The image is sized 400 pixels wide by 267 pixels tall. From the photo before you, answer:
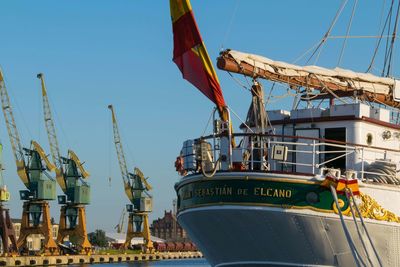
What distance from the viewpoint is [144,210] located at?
156500 millimetres

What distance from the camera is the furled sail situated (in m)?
28.8

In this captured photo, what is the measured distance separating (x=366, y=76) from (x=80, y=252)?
10925cm

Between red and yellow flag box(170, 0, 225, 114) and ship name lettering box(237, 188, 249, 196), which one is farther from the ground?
red and yellow flag box(170, 0, 225, 114)

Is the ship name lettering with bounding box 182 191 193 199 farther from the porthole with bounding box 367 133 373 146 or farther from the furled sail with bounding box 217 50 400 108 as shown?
the porthole with bounding box 367 133 373 146

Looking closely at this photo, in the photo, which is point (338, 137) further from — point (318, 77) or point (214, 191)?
point (214, 191)

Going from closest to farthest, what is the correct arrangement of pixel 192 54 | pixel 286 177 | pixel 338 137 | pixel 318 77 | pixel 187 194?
pixel 286 177 → pixel 192 54 → pixel 187 194 → pixel 338 137 → pixel 318 77

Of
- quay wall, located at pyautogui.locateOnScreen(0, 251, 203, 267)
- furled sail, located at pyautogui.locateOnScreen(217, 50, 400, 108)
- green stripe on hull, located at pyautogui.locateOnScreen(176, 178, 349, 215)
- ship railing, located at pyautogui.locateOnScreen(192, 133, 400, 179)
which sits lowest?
quay wall, located at pyautogui.locateOnScreen(0, 251, 203, 267)

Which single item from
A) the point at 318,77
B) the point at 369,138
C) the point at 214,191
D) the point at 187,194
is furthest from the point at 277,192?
the point at 318,77

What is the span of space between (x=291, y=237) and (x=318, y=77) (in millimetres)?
7036

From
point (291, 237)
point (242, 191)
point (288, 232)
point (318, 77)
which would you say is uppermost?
point (318, 77)

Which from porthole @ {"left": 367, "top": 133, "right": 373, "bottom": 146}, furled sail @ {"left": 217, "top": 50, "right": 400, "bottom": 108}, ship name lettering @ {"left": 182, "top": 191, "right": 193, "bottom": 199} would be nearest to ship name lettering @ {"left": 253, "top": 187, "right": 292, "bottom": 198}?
ship name lettering @ {"left": 182, "top": 191, "right": 193, "bottom": 199}

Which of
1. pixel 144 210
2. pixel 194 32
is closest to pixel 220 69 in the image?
pixel 194 32

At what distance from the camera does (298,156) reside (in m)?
28.3

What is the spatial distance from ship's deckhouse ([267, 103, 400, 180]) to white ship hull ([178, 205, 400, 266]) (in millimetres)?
1879
